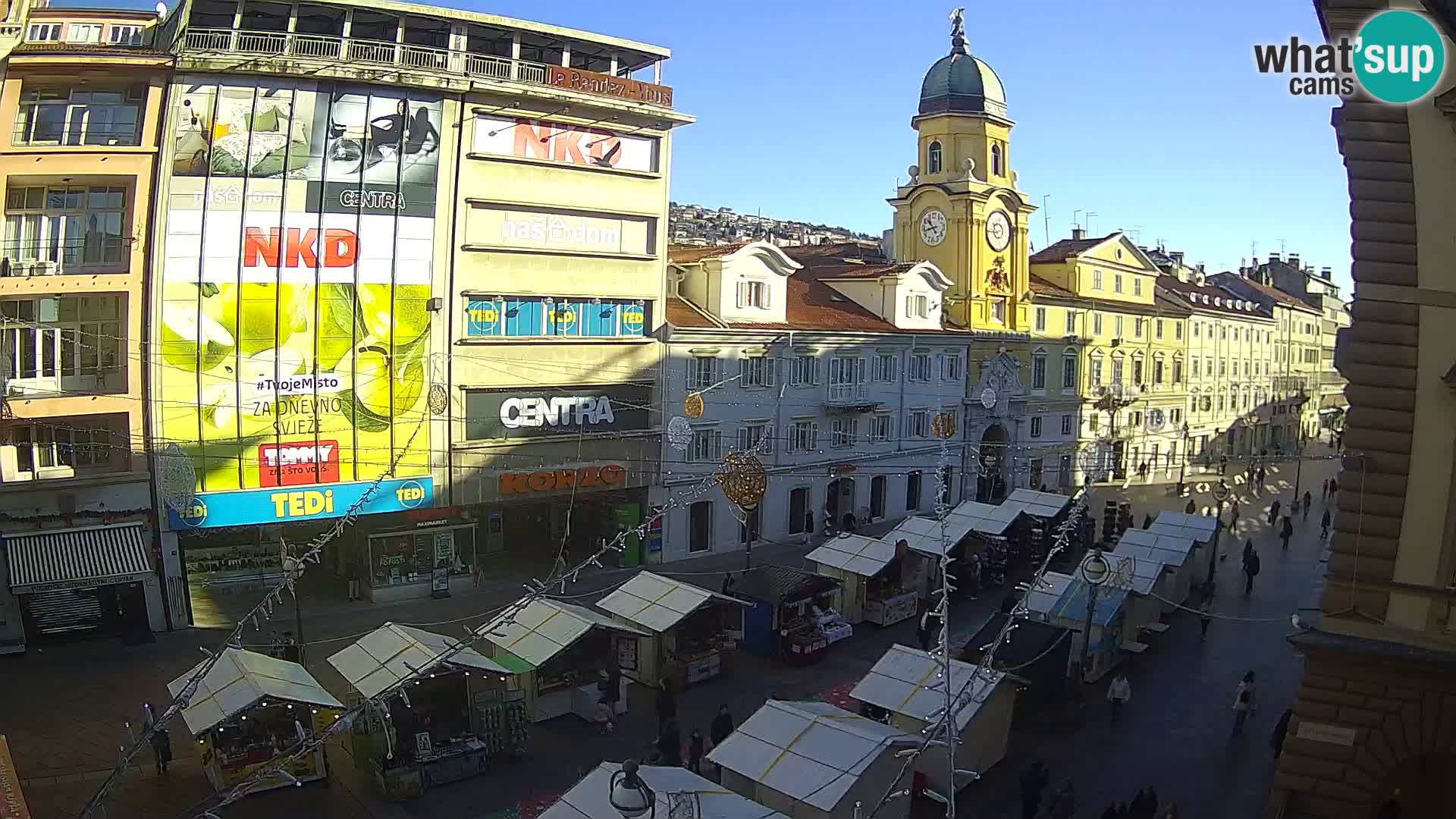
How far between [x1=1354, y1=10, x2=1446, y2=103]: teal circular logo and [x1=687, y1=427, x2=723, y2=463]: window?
83.1ft

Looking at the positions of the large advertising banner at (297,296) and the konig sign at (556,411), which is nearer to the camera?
the large advertising banner at (297,296)

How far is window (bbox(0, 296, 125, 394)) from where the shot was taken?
26.0 metres

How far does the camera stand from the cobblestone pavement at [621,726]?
58.9 ft

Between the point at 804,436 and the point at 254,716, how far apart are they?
84.3ft

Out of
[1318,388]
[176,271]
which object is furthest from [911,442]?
[1318,388]

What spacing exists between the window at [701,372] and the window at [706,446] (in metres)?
1.56

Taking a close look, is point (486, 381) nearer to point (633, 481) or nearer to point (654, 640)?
point (633, 481)

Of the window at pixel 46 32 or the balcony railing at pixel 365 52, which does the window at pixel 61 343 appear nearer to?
the window at pixel 46 32

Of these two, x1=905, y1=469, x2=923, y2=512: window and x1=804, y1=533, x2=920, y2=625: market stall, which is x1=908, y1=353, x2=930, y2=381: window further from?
x1=804, y1=533, x2=920, y2=625: market stall

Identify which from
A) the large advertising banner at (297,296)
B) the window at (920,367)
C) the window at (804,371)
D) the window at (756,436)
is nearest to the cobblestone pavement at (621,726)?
the large advertising banner at (297,296)

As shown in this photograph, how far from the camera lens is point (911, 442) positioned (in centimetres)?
4559

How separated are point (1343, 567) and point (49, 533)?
27538mm

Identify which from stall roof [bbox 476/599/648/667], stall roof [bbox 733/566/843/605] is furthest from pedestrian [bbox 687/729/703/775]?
stall roof [bbox 733/566/843/605]

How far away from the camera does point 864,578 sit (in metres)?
28.9
